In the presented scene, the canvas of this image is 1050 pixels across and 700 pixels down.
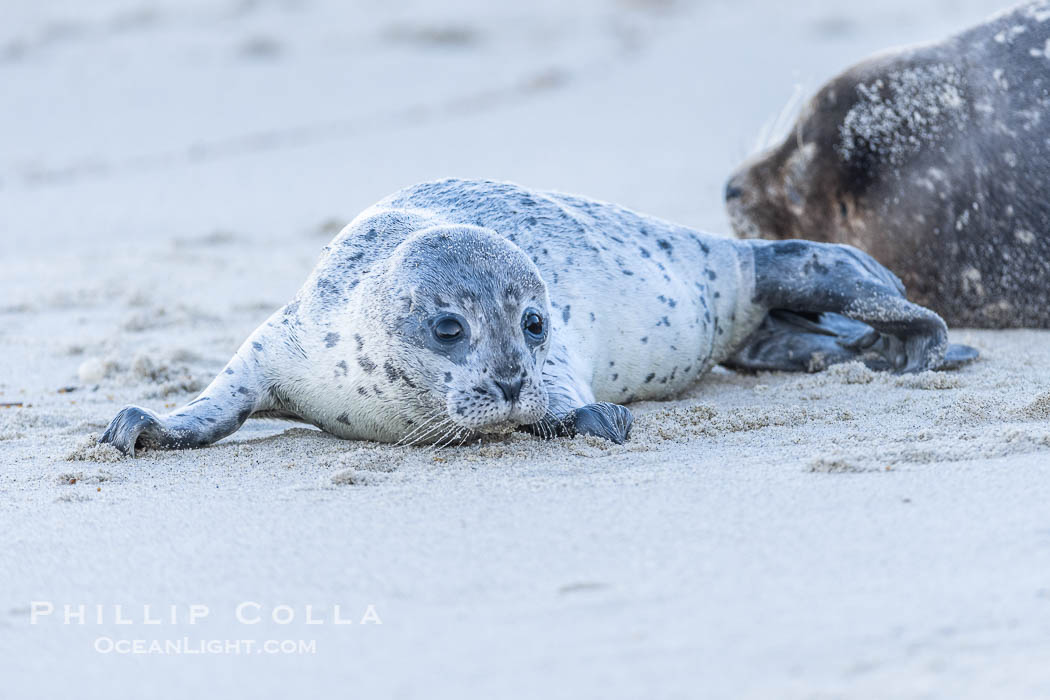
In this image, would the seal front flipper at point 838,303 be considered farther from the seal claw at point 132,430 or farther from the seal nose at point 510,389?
the seal claw at point 132,430

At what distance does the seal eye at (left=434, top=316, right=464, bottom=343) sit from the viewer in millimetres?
3166

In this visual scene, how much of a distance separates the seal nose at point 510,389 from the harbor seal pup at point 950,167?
2.46 meters

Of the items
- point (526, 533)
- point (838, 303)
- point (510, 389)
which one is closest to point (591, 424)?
point (510, 389)

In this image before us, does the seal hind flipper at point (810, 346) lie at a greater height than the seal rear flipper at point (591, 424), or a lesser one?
lesser

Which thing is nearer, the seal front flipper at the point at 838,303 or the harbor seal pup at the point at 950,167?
the seal front flipper at the point at 838,303

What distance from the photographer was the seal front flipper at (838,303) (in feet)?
14.2

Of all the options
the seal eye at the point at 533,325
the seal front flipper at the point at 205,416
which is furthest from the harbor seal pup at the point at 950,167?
the seal front flipper at the point at 205,416

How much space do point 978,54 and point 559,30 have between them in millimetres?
14151

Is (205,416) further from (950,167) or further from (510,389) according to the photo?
(950,167)

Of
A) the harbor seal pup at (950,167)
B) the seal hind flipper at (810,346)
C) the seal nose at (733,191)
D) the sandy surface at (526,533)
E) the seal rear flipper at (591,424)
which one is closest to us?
the sandy surface at (526,533)

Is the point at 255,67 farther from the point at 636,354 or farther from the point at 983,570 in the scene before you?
the point at 983,570

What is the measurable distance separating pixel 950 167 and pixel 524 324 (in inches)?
92.4

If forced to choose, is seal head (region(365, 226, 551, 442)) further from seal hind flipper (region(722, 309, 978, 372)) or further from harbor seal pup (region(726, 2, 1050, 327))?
harbor seal pup (region(726, 2, 1050, 327))

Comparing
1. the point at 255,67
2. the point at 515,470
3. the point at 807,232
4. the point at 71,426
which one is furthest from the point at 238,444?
the point at 255,67
